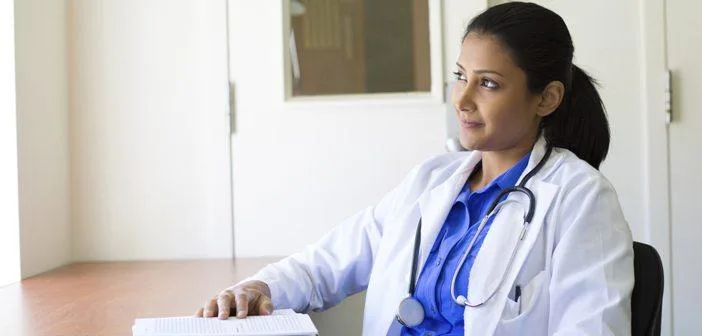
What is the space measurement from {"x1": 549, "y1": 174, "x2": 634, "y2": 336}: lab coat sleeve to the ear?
17cm

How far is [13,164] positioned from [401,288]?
3.75 ft

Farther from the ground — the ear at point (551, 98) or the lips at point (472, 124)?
the ear at point (551, 98)

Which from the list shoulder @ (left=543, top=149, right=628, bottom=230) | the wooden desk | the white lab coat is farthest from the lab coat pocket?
the wooden desk

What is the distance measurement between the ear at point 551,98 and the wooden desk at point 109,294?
0.74 m

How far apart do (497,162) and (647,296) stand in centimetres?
40

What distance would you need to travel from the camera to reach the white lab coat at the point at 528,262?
1387 mm

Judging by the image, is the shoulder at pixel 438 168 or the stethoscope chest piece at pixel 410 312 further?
the shoulder at pixel 438 168

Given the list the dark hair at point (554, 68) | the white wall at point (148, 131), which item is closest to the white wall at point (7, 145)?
the white wall at point (148, 131)

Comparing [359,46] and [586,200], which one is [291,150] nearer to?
[359,46]

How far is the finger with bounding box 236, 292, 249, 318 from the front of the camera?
1.47 meters

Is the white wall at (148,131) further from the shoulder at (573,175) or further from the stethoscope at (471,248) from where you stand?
the shoulder at (573,175)

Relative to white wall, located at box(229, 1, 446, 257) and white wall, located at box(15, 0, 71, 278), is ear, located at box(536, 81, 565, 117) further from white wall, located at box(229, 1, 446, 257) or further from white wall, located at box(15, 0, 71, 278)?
white wall, located at box(15, 0, 71, 278)

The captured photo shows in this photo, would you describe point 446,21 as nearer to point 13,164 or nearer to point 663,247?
point 663,247

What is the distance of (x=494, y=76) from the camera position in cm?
157
